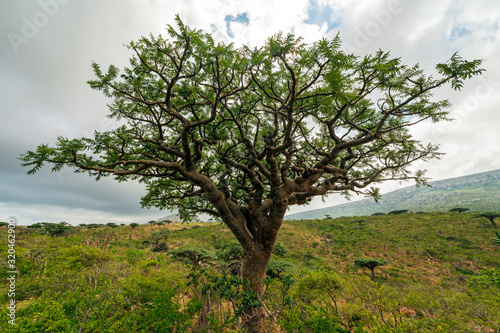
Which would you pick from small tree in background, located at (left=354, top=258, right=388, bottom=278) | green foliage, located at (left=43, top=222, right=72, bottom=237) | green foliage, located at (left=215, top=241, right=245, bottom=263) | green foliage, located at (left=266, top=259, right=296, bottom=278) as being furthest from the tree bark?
green foliage, located at (left=43, top=222, right=72, bottom=237)

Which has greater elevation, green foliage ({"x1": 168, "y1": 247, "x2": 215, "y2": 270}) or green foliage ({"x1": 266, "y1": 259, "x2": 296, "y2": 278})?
Result: green foliage ({"x1": 168, "y1": 247, "x2": 215, "y2": 270})

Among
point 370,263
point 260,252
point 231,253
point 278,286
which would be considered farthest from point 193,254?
point 370,263

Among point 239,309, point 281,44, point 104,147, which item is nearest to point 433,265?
point 239,309

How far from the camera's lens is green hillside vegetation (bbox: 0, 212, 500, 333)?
520 centimetres

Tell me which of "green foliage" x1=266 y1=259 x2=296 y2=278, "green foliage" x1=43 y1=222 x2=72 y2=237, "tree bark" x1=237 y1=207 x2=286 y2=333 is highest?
"green foliage" x1=43 y1=222 x2=72 y2=237

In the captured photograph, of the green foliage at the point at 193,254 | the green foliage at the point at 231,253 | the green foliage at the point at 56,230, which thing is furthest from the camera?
the green foliage at the point at 56,230

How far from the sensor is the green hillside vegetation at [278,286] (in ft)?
17.1

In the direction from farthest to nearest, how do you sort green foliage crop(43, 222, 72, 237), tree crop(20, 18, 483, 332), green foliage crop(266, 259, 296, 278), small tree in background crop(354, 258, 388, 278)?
green foliage crop(43, 222, 72, 237), small tree in background crop(354, 258, 388, 278), green foliage crop(266, 259, 296, 278), tree crop(20, 18, 483, 332)

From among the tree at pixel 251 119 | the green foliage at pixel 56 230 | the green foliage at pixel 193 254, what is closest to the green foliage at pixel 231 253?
the green foliage at pixel 193 254

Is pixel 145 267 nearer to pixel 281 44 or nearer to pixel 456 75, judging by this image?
pixel 281 44

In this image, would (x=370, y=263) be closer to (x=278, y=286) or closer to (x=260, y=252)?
(x=278, y=286)

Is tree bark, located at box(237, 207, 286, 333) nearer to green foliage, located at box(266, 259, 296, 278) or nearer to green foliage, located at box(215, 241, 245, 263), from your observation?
green foliage, located at box(215, 241, 245, 263)

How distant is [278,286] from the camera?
9688mm

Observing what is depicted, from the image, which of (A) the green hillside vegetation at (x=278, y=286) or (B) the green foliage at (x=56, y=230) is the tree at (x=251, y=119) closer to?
(A) the green hillside vegetation at (x=278, y=286)
